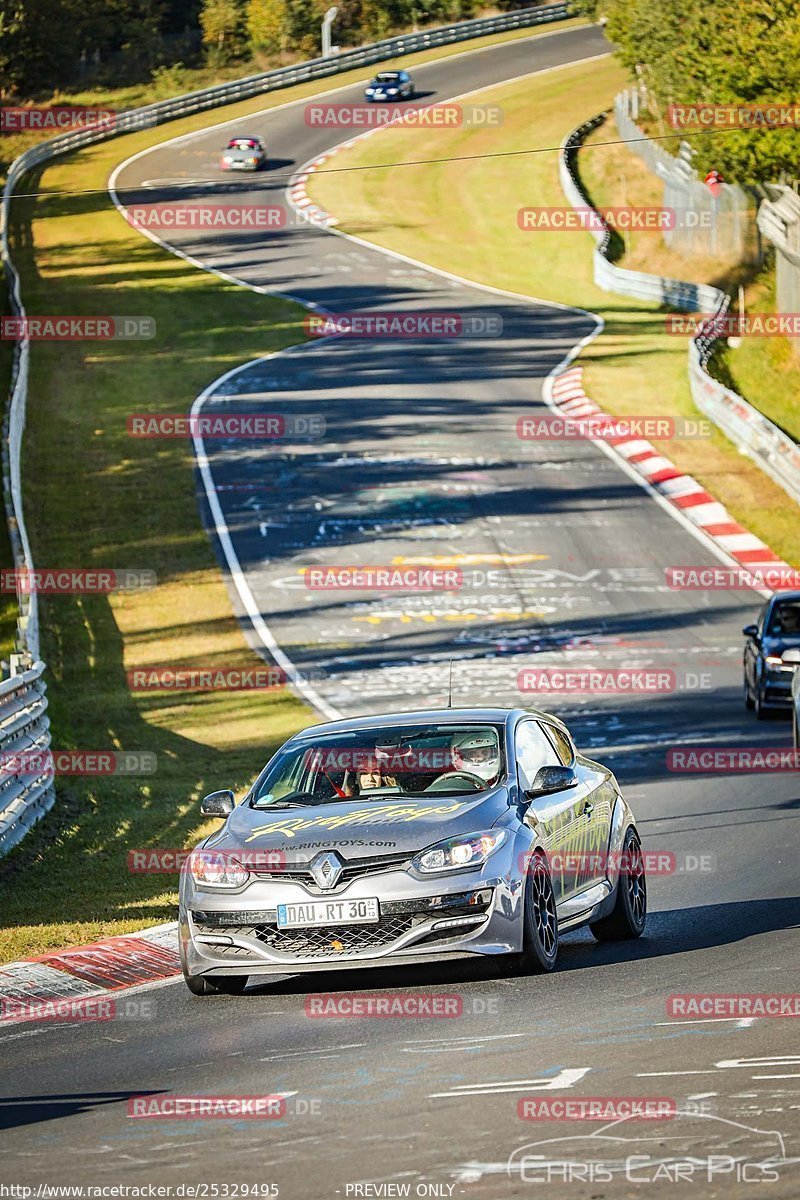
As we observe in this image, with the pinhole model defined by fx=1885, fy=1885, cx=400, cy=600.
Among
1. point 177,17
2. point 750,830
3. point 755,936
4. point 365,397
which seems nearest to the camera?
point 755,936

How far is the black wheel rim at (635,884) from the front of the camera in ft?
35.0

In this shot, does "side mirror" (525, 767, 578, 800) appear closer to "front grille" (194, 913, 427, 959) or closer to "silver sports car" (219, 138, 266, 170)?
"front grille" (194, 913, 427, 959)

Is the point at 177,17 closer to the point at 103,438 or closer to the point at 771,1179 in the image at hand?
the point at 103,438

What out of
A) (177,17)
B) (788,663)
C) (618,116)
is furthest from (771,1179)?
(177,17)

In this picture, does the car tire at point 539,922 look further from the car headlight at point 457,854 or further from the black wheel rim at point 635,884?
the black wheel rim at point 635,884

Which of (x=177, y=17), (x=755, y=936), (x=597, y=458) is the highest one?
(x=177, y=17)

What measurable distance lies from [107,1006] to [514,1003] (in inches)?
83.0

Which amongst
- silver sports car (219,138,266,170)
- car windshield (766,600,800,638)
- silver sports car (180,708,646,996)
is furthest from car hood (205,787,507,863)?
silver sports car (219,138,266,170)

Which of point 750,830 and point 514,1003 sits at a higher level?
point 514,1003

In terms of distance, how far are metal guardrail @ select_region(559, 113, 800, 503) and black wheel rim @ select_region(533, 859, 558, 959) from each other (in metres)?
26.6

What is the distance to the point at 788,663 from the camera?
1786 cm

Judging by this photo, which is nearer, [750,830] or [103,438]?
[750,830]

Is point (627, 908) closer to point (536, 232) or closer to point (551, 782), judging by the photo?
point (551, 782)

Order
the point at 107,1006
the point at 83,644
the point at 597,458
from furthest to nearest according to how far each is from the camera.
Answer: the point at 597,458
the point at 83,644
the point at 107,1006
